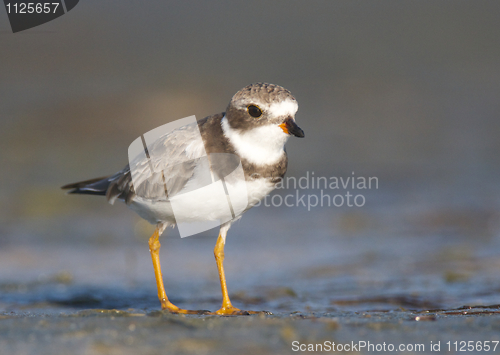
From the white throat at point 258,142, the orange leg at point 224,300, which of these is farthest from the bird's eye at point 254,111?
the orange leg at point 224,300

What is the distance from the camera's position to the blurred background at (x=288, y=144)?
6.50m

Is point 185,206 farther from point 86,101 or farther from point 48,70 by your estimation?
point 48,70

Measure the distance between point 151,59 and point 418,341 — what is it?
13354 millimetres

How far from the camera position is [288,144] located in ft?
36.9

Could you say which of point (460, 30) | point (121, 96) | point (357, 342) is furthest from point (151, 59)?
point (357, 342)

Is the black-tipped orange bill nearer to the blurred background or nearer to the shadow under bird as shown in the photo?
the shadow under bird

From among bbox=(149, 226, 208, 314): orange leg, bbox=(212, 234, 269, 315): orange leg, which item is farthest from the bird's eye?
bbox=(149, 226, 208, 314): orange leg

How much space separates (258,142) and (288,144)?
6.62 m

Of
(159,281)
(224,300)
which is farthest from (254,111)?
(159,281)

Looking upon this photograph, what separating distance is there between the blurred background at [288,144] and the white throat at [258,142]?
5.33 ft

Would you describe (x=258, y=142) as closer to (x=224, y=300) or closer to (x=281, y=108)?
(x=281, y=108)

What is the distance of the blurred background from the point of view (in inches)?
256

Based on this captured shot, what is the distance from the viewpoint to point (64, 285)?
639 centimetres

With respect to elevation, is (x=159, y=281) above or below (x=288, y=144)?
below
